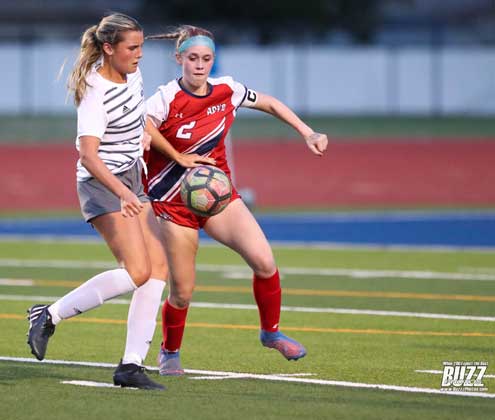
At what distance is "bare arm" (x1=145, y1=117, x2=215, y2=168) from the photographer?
9.38m

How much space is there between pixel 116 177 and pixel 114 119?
1.20ft

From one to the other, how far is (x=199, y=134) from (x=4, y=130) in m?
34.5

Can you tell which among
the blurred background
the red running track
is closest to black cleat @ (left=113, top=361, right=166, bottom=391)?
the red running track

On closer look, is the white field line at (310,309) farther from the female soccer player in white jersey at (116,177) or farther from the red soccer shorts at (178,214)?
the female soccer player in white jersey at (116,177)

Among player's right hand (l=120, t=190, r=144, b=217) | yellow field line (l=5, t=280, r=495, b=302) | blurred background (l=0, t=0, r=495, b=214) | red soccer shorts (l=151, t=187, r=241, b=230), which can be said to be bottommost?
blurred background (l=0, t=0, r=495, b=214)

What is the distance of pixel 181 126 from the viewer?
959 centimetres

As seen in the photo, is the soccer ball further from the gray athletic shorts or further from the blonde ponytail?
the blonde ponytail

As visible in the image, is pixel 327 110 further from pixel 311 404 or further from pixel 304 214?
pixel 311 404

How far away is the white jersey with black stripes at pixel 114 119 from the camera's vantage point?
29.2 feet

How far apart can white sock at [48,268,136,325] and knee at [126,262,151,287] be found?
23mm

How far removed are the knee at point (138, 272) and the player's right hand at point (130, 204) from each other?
0.50m

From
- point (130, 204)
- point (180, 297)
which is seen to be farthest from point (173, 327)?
point (130, 204)

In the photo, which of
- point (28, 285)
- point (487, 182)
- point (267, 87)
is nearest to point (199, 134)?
point (28, 285)

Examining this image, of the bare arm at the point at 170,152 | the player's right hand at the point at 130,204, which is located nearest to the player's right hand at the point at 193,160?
the bare arm at the point at 170,152
